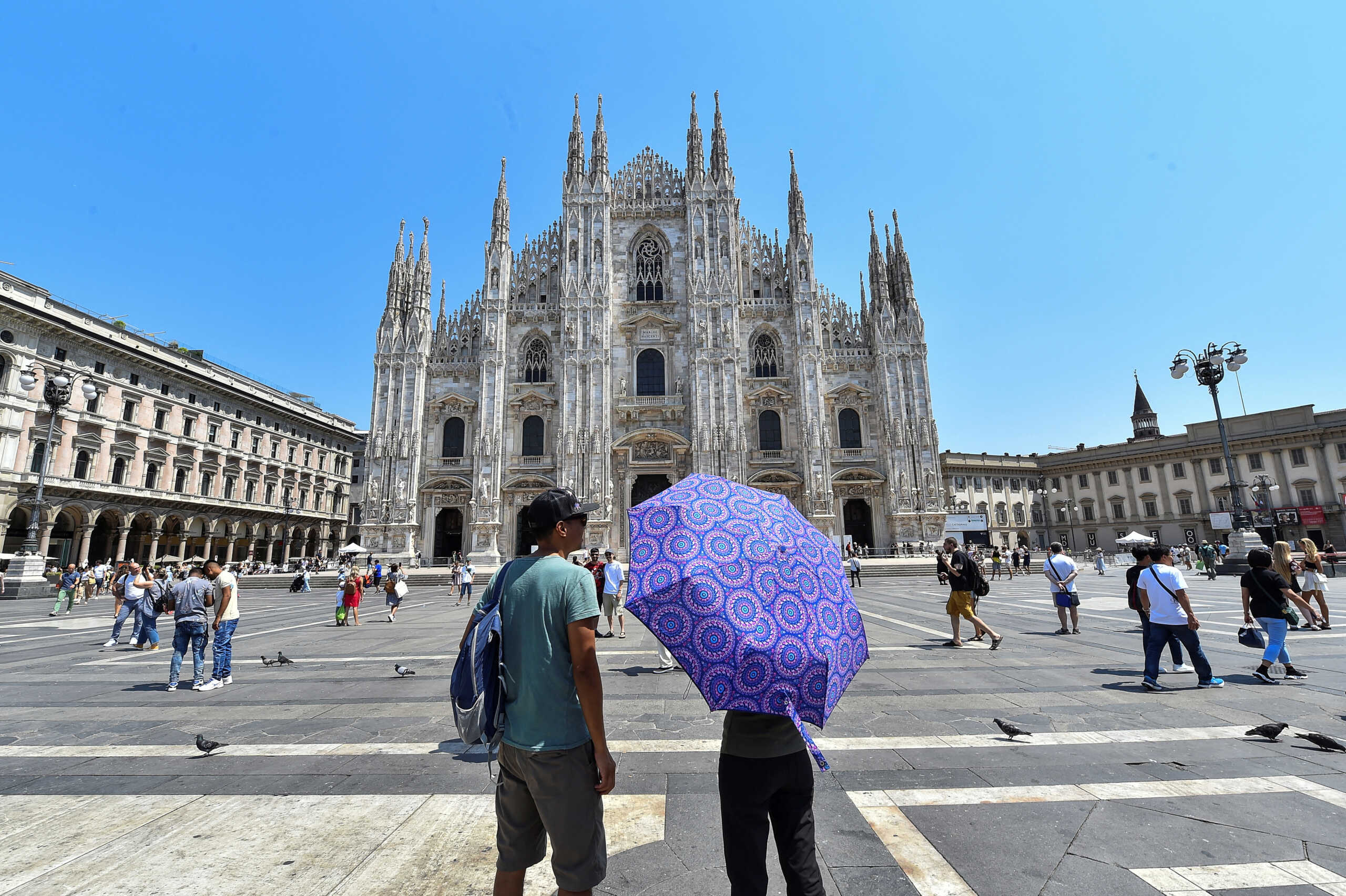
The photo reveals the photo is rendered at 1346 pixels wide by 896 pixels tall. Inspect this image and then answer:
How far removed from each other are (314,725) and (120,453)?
38550 millimetres

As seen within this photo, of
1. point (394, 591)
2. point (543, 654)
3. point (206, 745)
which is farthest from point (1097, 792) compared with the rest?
point (394, 591)

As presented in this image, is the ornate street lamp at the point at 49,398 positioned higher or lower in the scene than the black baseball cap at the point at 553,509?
higher

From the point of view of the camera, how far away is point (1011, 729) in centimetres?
437

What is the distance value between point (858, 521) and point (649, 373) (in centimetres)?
1394

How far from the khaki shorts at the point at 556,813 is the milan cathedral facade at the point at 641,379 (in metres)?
26.6

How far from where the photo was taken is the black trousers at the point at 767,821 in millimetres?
2043

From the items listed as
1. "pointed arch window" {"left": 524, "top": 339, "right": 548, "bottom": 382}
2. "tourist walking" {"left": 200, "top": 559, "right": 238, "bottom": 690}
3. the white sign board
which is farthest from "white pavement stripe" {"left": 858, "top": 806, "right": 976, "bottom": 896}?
"pointed arch window" {"left": 524, "top": 339, "right": 548, "bottom": 382}

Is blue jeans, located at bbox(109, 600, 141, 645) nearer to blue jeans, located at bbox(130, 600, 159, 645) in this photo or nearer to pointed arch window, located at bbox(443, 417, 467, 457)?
blue jeans, located at bbox(130, 600, 159, 645)

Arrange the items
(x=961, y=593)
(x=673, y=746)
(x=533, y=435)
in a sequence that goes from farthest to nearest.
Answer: (x=533, y=435) → (x=961, y=593) → (x=673, y=746)

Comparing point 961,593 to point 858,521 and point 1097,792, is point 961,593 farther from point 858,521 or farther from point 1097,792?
point 858,521

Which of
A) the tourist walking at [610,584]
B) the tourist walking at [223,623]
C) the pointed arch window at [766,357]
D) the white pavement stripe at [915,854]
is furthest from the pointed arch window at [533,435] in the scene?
the white pavement stripe at [915,854]

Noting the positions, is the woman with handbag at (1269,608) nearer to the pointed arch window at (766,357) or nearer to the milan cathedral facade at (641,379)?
the milan cathedral facade at (641,379)

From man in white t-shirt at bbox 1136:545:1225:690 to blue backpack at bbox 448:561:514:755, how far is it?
21.9 ft

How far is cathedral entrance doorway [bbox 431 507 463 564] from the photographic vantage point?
31.2 metres
